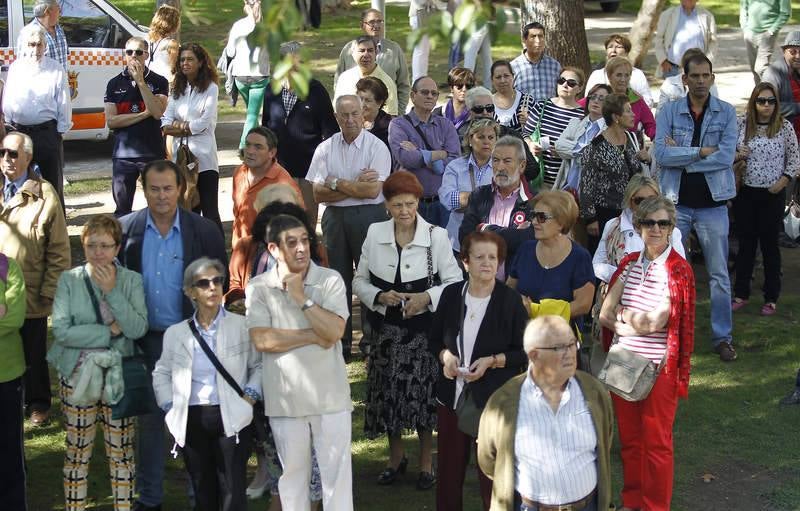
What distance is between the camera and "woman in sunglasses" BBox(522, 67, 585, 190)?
33.9 feet

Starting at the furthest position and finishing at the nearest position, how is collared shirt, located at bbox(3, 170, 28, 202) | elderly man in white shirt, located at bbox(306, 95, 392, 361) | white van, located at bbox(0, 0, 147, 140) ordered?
white van, located at bbox(0, 0, 147, 140)
elderly man in white shirt, located at bbox(306, 95, 392, 361)
collared shirt, located at bbox(3, 170, 28, 202)

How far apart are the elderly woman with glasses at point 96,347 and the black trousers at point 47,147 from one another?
4582 mm

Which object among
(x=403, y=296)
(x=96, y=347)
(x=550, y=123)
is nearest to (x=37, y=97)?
(x=550, y=123)

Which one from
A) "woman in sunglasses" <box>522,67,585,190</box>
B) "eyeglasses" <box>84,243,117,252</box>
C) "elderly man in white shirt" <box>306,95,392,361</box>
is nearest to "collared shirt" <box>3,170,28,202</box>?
"eyeglasses" <box>84,243,117,252</box>

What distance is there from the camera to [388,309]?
7523mm

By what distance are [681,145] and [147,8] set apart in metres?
18.4

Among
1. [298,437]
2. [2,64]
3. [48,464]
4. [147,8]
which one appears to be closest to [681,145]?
[298,437]

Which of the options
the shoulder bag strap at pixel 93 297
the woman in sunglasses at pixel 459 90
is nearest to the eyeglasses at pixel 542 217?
the shoulder bag strap at pixel 93 297

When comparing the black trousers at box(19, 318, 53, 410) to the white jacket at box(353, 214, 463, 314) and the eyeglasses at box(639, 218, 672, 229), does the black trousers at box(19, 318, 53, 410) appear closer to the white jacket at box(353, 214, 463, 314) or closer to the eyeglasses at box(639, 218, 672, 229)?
the white jacket at box(353, 214, 463, 314)

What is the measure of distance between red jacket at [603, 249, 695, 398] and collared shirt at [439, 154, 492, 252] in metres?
2.24

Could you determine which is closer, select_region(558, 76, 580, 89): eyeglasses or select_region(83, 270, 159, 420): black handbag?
select_region(83, 270, 159, 420): black handbag

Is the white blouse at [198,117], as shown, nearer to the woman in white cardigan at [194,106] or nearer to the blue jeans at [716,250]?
the woman in white cardigan at [194,106]

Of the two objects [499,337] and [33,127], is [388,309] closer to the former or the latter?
[499,337]

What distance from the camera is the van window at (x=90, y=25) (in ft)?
50.4
